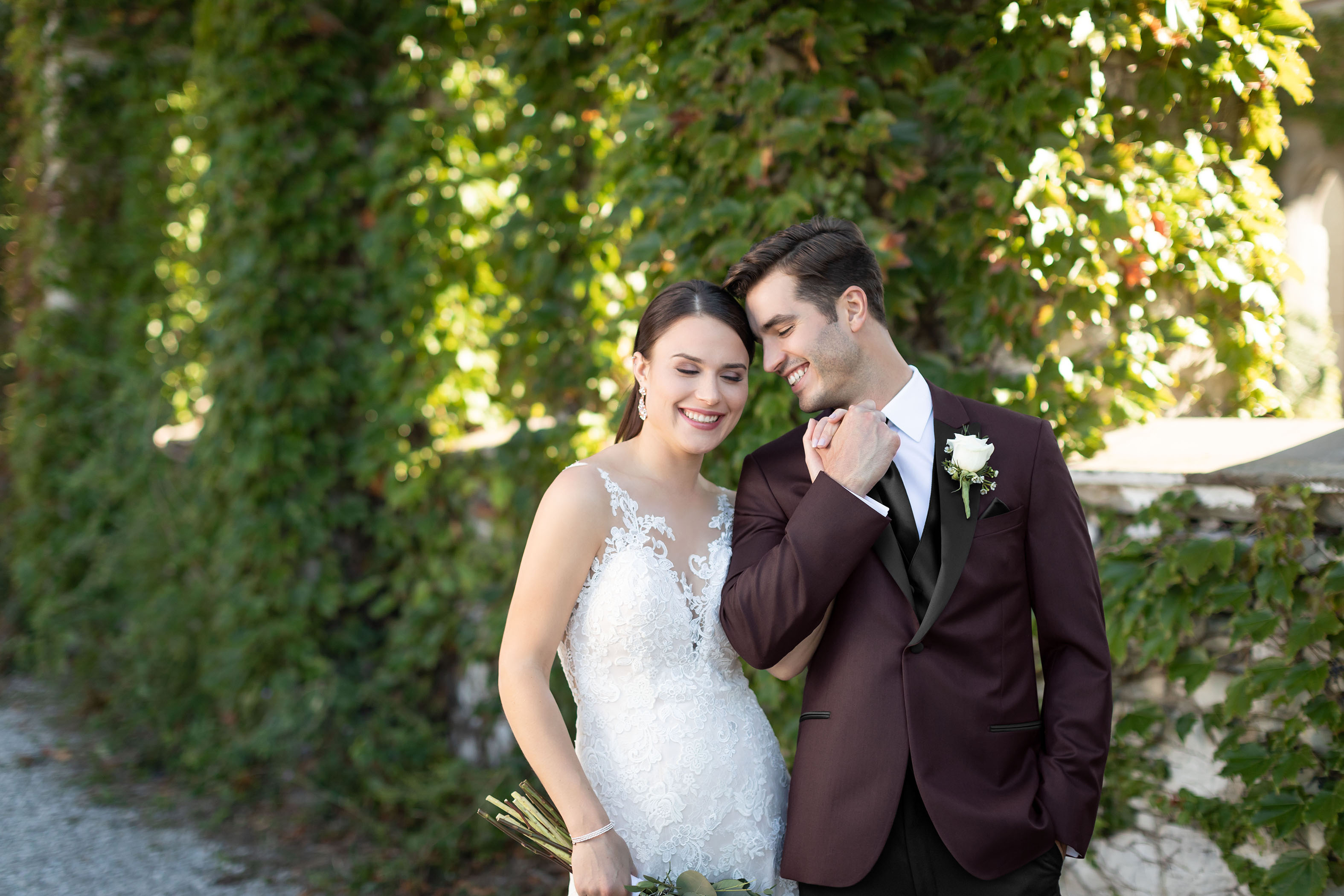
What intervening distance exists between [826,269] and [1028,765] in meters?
1.05

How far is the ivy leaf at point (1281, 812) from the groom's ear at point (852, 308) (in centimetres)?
164

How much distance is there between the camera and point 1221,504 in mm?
2604

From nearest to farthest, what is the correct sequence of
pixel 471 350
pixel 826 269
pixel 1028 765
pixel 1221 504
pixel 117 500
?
pixel 1028 765, pixel 826 269, pixel 1221 504, pixel 471 350, pixel 117 500

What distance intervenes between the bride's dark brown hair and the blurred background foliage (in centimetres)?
88

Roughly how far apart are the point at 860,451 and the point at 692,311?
507 mm

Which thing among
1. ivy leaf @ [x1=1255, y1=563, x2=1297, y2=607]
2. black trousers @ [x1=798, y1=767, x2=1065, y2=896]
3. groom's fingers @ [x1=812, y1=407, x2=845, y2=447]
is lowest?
black trousers @ [x1=798, y1=767, x2=1065, y2=896]

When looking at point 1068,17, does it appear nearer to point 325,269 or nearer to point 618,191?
point 618,191

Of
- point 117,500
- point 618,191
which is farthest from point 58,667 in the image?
point 618,191

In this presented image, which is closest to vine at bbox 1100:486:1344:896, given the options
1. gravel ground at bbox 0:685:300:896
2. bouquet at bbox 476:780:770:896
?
bouquet at bbox 476:780:770:896

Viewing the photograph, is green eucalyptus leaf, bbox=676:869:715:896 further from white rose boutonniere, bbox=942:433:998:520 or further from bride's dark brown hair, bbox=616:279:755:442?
bride's dark brown hair, bbox=616:279:755:442

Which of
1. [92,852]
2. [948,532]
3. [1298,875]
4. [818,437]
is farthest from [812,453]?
[92,852]

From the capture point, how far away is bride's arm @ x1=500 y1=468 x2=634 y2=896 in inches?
74.4

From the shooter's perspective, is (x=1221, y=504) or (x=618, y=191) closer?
(x=1221, y=504)

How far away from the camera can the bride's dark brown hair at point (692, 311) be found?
209 centimetres
